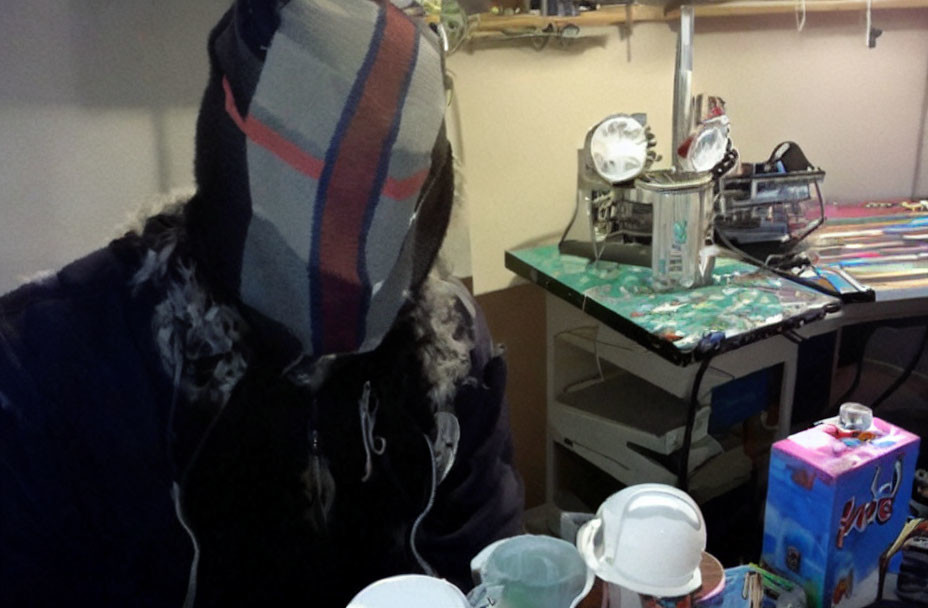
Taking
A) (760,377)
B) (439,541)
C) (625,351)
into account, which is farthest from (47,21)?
(760,377)

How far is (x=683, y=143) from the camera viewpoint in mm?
1236

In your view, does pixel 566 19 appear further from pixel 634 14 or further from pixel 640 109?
pixel 640 109

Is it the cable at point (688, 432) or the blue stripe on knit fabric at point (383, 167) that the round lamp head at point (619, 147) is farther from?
the blue stripe on knit fabric at point (383, 167)

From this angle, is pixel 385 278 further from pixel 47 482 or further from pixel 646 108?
pixel 646 108

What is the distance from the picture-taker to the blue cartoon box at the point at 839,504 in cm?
86

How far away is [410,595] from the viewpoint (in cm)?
57

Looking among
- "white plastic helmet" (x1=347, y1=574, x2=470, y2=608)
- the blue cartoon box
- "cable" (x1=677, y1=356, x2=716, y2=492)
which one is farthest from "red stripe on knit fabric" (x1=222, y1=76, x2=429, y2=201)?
"cable" (x1=677, y1=356, x2=716, y2=492)

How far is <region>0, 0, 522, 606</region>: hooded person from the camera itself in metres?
0.71

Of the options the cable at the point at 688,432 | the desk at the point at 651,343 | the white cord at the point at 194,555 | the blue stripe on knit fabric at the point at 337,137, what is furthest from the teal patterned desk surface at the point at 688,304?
the white cord at the point at 194,555

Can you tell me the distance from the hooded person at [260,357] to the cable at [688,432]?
0.44 meters

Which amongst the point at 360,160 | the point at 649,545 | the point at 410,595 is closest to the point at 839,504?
the point at 649,545

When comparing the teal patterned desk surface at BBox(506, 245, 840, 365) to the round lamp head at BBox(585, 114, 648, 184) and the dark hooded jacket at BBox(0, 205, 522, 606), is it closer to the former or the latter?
the round lamp head at BBox(585, 114, 648, 184)

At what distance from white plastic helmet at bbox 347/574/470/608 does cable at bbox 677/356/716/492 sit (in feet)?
2.36

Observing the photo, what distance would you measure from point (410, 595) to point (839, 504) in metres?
0.53
